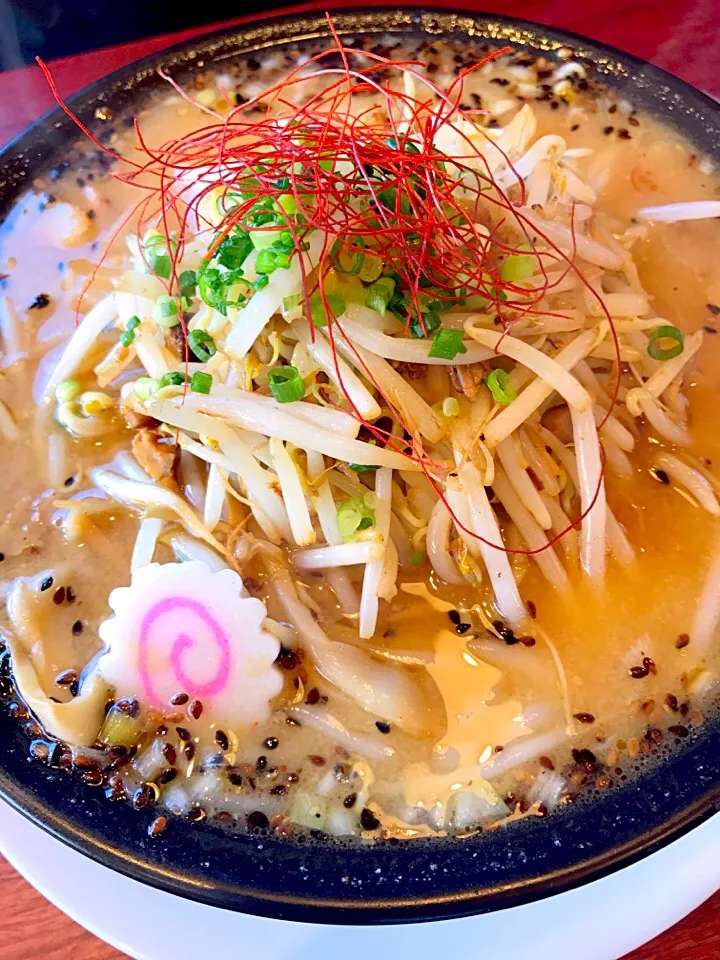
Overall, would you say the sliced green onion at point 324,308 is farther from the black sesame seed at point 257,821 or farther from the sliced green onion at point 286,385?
the black sesame seed at point 257,821

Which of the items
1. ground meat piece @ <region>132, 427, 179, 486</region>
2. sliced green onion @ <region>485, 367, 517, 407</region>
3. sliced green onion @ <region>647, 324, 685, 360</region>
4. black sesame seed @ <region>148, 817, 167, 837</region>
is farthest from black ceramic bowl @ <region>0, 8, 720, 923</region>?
sliced green onion @ <region>647, 324, 685, 360</region>

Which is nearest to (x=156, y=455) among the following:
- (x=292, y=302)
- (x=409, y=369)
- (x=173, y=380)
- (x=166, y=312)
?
(x=173, y=380)

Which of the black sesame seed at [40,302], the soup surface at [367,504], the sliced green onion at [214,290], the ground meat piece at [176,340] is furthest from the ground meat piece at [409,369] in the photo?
the black sesame seed at [40,302]

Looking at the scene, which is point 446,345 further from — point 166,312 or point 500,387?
point 166,312

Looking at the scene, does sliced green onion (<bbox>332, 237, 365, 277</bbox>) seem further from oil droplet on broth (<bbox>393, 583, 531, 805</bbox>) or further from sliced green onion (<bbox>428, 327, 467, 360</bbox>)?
oil droplet on broth (<bbox>393, 583, 531, 805</bbox>)

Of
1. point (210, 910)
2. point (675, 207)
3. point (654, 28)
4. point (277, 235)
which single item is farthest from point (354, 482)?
point (654, 28)

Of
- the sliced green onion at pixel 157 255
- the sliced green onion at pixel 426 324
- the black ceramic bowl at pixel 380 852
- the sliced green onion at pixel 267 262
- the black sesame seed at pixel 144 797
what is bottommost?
the black ceramic bowl at pixel 380 852

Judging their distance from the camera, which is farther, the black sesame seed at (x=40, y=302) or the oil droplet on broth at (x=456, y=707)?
the black sesame seed at (x=40, y=302)
